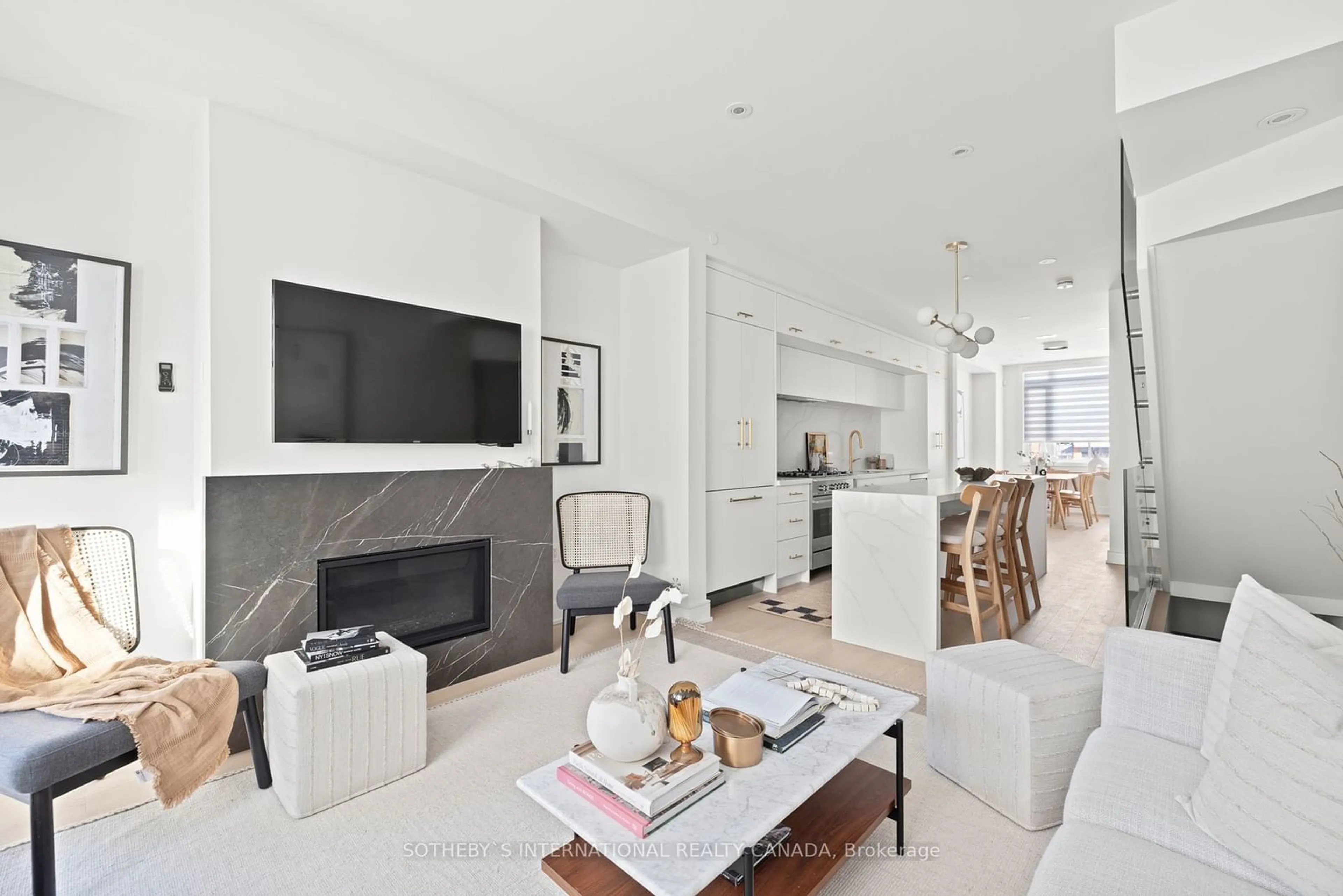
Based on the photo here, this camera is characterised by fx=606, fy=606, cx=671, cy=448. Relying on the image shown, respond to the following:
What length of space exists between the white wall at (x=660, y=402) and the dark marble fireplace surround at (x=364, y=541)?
971 mm

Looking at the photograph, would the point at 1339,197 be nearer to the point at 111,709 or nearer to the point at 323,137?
the point at 323,137

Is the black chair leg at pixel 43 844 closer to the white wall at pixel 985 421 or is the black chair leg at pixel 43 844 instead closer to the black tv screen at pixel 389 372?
the black tv screen at pixel 389 372

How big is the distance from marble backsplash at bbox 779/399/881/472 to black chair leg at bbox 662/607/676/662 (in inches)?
114

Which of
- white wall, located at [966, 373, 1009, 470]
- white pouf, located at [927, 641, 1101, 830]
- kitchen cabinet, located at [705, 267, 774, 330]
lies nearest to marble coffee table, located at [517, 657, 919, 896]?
white pouf, located at [927, 641, 1101, 830]

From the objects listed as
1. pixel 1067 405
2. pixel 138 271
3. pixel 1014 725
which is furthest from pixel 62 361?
pixel 1067 405

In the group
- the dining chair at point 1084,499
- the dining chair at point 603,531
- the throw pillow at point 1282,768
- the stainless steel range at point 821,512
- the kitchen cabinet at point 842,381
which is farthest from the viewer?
the dining chair at point 1084,499

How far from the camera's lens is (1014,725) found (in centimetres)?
189

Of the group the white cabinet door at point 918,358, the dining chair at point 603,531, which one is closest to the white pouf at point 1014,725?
the dining chair at point 603,531

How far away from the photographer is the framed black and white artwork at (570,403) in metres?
3.88

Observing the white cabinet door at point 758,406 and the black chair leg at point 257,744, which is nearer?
the black chair leg at point 257,744

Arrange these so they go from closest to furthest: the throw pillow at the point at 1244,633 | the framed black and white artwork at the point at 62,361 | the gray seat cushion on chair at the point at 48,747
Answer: the throw pillow at the point at 1244,633 → the gray seat cushion on chair at the point at 48,747 → the framed black and white artwork at the point at 62,361

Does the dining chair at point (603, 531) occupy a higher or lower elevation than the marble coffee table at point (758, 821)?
higher

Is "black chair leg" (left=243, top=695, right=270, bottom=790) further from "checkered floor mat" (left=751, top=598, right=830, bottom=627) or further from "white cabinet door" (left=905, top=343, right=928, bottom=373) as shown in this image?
"white cabinet door" (left=905, top=343, right=928, bottom=373)

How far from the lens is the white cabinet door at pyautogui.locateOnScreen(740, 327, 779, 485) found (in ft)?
14.9
